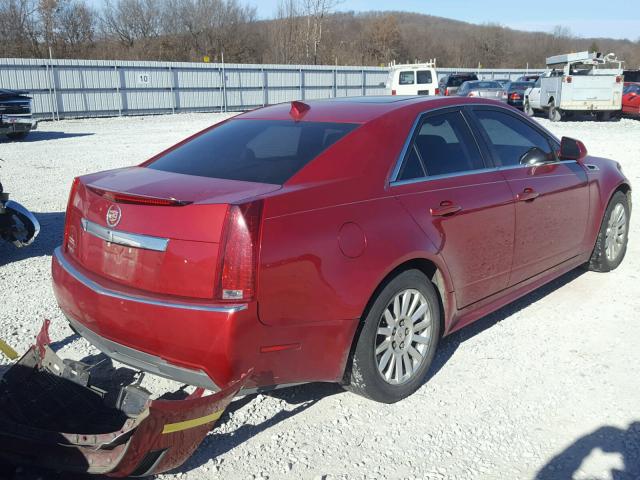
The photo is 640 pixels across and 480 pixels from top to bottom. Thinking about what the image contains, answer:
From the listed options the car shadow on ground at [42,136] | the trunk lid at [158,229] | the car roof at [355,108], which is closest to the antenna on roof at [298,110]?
the car roof at [355,108]

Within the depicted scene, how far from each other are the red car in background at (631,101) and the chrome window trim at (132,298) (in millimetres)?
25679

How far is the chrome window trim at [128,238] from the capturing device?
281 centimetres

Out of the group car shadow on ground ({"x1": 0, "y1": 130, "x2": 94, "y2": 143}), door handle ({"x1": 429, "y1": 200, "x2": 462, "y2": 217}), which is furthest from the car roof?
car shadow on ground ({"x1": 0, "y1": 130, "x2": 94, "y2": 143})

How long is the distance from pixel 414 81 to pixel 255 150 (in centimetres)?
2218

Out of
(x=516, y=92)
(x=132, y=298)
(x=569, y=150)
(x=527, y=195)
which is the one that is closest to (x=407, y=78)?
(x=516, y=92)

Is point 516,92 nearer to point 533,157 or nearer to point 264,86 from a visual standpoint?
point 264,86

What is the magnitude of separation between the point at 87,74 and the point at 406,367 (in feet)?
88.7

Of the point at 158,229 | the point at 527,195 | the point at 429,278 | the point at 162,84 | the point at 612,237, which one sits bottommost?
the point at 612,237

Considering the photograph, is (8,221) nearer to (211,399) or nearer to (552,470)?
(211,399)

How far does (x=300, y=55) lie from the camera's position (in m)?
50.8

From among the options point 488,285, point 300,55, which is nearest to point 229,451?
point 488,285

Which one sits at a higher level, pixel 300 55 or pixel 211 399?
pixel 300 55

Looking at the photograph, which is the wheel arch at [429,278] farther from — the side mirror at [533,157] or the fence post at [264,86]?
the fence post at [264,86]

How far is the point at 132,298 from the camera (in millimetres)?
2846
